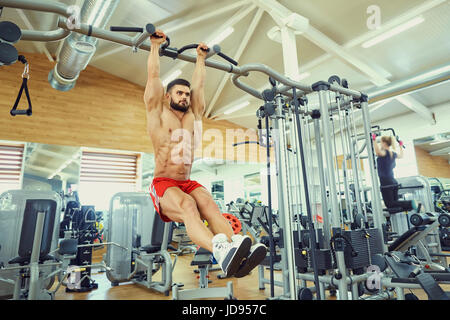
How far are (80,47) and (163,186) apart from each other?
4.23 meters

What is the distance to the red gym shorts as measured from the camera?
5.62 ft

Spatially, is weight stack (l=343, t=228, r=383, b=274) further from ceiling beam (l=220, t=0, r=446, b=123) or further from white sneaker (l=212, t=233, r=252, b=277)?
ceiling beam (l=220, t=0, r=446, b=123)

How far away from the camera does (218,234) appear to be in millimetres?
1540

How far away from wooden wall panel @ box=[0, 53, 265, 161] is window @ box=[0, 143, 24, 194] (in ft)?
0.76

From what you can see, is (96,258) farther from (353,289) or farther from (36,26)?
(353,289)

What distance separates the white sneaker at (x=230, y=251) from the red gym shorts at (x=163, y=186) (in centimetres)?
42

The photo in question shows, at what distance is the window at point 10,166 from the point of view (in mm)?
6145

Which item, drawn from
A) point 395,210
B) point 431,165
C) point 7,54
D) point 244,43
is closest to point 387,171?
point 395,210

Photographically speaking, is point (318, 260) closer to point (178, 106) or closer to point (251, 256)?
point (251, 256)

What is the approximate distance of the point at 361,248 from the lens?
244 cm

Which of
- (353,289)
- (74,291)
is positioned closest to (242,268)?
(353,289)

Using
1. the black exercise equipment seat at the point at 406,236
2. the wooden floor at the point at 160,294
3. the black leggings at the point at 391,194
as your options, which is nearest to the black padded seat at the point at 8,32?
the wooden floor at the point at 160,294

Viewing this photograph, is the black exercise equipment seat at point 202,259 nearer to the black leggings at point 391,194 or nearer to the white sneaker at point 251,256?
the white sneaker at point 251,256
